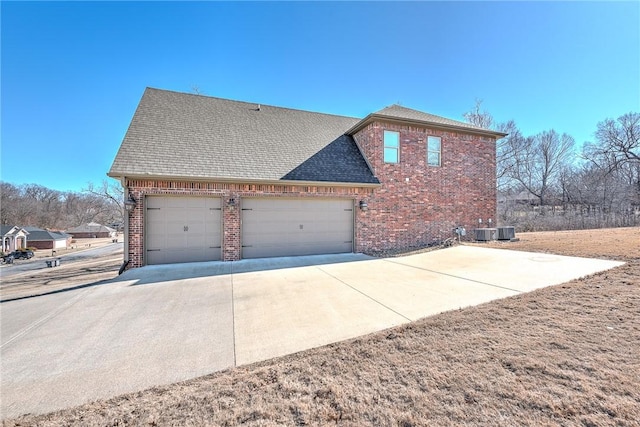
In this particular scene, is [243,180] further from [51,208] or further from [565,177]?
[51,208]

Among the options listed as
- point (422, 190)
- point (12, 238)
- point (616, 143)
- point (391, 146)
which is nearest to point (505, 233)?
point (422, 190)

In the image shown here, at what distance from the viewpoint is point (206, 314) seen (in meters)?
4.21

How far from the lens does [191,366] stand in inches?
109

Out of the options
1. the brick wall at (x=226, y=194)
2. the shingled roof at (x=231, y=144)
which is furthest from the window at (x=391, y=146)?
the brick wall at (x=226, y=194)

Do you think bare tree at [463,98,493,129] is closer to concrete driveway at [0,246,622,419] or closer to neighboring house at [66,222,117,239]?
concrete driveway at [0,246,622,419]

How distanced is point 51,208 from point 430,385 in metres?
84.7

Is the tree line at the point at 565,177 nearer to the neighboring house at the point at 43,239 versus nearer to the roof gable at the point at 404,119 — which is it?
the roof gable at the point at 404,119

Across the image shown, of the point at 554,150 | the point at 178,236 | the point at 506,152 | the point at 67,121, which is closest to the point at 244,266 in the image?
the point at 178,236

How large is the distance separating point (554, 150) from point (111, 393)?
43.3 metres

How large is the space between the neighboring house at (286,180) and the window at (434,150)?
4cm

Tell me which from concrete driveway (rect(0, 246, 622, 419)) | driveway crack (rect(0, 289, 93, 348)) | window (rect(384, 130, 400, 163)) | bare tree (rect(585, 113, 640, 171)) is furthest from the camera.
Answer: bare tree (rect(585, 113, 640, 171))

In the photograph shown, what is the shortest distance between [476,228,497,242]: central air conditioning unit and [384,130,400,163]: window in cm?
507

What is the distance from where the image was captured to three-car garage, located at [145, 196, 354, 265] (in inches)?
311

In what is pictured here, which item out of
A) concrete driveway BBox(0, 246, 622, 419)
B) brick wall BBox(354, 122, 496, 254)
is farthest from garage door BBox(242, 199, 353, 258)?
concrete driveway BBox(0, 246, 622, 419)
